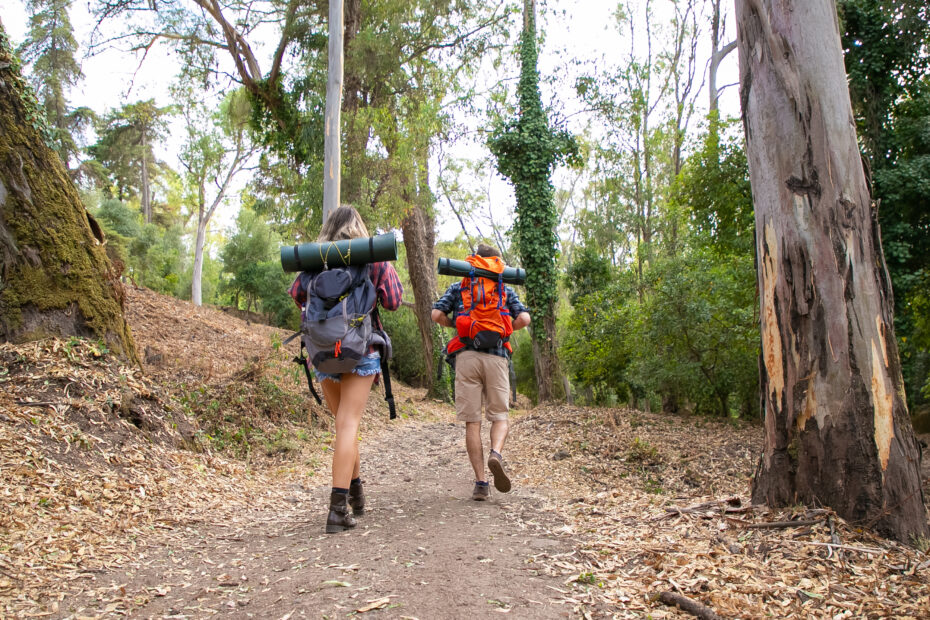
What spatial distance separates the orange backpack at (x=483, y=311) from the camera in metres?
4.91

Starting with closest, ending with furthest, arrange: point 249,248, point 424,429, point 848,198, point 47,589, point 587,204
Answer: point 47,589
point 848,198
point 424,429
point 249,248
point 587,204

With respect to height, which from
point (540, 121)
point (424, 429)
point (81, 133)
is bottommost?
point (424, 429)

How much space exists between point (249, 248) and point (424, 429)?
23.7 meters

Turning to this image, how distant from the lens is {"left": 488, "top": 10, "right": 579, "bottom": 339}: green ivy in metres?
14.1

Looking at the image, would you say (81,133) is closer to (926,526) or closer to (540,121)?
(540,121)

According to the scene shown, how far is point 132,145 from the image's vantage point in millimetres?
33969

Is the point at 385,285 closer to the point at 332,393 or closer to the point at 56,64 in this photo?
the point at 332,393

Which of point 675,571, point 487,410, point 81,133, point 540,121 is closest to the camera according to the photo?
point 675,571

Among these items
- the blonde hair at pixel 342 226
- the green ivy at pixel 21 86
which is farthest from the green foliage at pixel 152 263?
the blonde hair at pixel 342 226

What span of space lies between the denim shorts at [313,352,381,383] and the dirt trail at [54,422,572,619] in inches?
39.3

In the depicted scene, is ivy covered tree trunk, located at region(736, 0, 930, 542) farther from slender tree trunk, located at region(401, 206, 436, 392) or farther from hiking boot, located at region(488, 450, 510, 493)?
slender tree trunk, located at region(401, 206, 436, 392)

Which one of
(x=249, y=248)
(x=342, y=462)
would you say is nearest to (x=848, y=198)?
(x=342, y=462)

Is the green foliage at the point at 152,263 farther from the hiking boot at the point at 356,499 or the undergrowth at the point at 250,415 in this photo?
the hiking boot at the point at 356,499

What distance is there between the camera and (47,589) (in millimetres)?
2764
